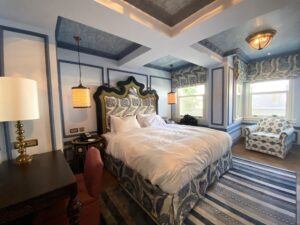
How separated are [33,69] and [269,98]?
17.8ft

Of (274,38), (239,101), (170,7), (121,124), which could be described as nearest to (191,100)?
(239,101)

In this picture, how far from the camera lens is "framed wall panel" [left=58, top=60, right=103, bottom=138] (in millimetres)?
2691

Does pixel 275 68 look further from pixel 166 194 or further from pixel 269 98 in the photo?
pixel 166 194

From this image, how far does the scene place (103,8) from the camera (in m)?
1.48

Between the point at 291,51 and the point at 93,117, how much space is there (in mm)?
5119

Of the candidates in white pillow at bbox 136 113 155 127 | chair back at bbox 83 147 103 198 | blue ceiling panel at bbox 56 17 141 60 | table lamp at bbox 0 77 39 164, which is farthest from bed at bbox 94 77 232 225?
blue ceiling panel at bbox 56 17 141 60

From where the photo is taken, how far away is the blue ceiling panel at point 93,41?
2.19 meters

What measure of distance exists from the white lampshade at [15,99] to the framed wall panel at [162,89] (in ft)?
11.3

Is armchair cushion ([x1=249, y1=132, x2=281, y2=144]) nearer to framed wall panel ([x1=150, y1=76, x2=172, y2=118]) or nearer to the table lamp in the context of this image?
framed wall panel ([x1=150, y1=76, x2=172, y2=118])

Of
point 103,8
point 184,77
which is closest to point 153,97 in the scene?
point 184,77

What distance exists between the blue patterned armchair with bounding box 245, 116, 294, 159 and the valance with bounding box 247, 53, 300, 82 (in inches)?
45.3

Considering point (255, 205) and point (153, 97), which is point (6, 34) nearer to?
point (153, 97)

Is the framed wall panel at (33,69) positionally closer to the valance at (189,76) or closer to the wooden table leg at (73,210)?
the wooden table leg at (73,210)

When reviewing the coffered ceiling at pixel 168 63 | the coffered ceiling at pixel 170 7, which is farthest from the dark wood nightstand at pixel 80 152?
the coffered ceiling at pixel 168 63
